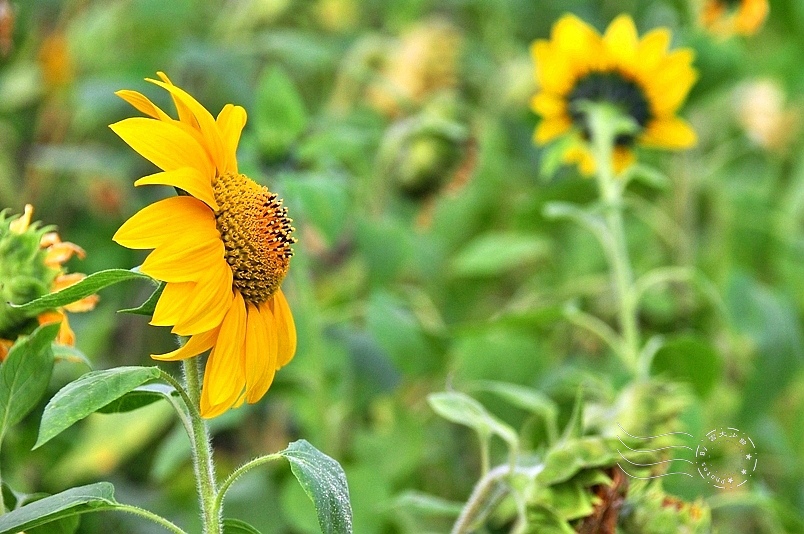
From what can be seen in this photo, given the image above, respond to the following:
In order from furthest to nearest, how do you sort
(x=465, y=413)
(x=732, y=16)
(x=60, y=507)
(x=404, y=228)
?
(x=404, y=228) < (x=732, y=16) < (x=465, y=413) < (x=60, y=507)

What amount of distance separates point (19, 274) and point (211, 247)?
0.28ft

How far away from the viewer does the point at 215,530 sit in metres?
0.33

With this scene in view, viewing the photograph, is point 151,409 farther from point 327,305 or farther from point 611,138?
point 611,138

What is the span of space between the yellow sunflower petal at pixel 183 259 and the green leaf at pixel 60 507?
7 centimetres

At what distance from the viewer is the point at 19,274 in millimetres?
366

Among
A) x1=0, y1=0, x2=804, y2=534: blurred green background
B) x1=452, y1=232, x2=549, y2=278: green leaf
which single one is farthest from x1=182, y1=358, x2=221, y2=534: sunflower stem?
x1=452, y1=232, x2=549, y2=278: green leaf

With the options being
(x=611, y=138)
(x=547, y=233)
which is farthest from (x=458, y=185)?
(x=611, y=138)

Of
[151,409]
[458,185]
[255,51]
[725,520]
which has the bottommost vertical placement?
[725,520]

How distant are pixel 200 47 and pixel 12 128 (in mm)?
225

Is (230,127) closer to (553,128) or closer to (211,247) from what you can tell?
(211,247)

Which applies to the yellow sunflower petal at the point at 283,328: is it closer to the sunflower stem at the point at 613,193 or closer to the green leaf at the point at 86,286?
the green leaf at the point at 86,286

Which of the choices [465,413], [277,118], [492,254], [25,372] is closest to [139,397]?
[25,372]

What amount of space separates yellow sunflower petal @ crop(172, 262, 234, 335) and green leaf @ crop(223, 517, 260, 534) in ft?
0.23

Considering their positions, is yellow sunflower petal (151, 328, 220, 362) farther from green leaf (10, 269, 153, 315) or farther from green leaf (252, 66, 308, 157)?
green leaf (252, 66, 308, 157)
